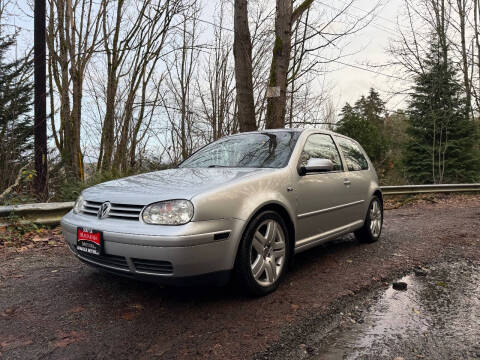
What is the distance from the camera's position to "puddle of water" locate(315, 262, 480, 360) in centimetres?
222

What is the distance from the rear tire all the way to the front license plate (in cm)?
354

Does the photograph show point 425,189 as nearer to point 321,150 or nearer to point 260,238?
point 321,150

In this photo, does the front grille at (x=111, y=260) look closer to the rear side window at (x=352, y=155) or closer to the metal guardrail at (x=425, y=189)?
the rear side window at (x=352, y=155)

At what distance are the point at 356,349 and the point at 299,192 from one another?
1.57 meters

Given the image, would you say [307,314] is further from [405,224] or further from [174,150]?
[174,150]

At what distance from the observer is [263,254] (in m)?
3.08

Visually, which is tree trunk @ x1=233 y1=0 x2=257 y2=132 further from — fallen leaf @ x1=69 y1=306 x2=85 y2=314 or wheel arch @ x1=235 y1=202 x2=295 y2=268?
fallen leaf @ x1=69 y1=306 x2=85 y2=314

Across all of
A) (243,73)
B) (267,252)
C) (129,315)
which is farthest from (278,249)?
(243,73)

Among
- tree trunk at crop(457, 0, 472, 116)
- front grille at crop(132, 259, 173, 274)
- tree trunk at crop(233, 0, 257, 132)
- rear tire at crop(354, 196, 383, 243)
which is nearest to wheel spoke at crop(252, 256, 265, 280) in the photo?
front grille at crop(132, 259, 173, 274)

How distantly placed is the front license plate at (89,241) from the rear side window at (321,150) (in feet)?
6.74

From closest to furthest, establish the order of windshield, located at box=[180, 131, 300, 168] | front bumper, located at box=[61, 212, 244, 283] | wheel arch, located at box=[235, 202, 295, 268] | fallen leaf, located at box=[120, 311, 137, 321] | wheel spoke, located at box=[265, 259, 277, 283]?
1. front bumper, located at box=[61, 212, 244, 283]
2. fallen leaf, located at box=[120, 311, 137, 321]
3. wheel arch, located at box=[235, 202, 295, 268]
4. wheel spoke, located at box=[265, 259, 277, 283]
5. windshield, located at box=[180, 131, 300, 168]

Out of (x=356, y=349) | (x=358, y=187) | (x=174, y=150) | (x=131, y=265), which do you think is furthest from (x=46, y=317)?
(x=174, y=150)

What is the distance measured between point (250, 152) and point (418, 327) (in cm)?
220

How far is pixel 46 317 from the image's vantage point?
2.68 m
